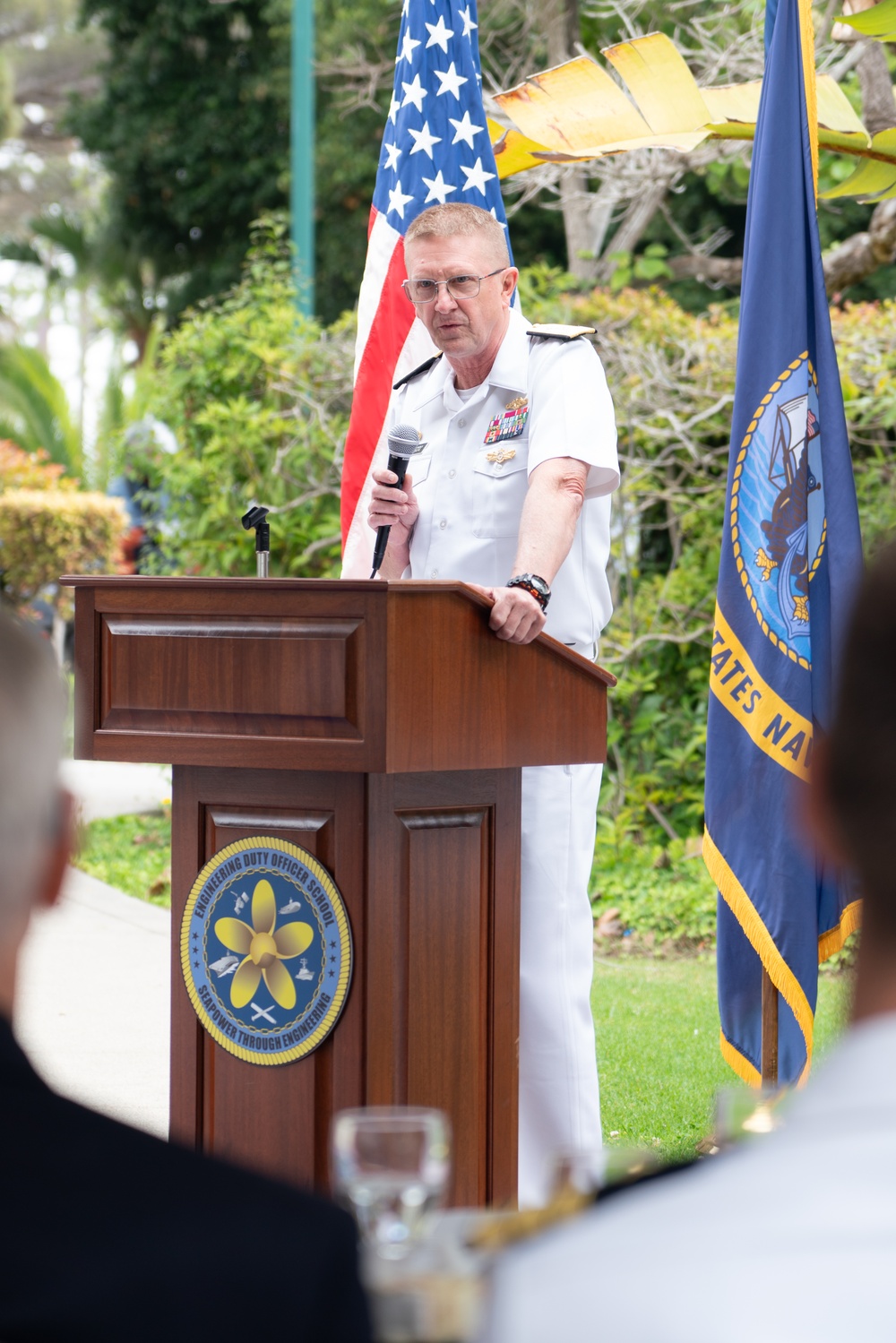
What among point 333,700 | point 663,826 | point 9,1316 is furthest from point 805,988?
point 663,826

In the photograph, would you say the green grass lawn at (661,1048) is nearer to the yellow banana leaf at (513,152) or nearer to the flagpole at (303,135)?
the yellow banana leaf at (513,152)

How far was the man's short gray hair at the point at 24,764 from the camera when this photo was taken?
4.17 feet

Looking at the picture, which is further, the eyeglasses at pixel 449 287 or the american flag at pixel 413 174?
the american flag at pixel 413 174

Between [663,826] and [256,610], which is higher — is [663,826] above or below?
below

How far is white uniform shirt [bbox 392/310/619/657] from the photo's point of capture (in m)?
3.53

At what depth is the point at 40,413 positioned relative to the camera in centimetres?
1942

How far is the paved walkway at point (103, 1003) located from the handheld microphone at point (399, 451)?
1.23 meters

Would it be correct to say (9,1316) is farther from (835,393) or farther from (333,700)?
(835,393)

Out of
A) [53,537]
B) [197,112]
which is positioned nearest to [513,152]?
[53,537]

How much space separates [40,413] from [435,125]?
49.3ft

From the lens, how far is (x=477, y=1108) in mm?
3049

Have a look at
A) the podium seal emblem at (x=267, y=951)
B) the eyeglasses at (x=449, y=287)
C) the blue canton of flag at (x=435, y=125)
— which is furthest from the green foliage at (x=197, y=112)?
the podium seal emblem at (x=267, y=951)

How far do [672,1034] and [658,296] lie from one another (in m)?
4.29

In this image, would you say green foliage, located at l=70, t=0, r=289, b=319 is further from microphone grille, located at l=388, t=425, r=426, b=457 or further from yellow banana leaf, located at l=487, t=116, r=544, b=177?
microphone grille, located at l=388, t=425, r=426, b=457
